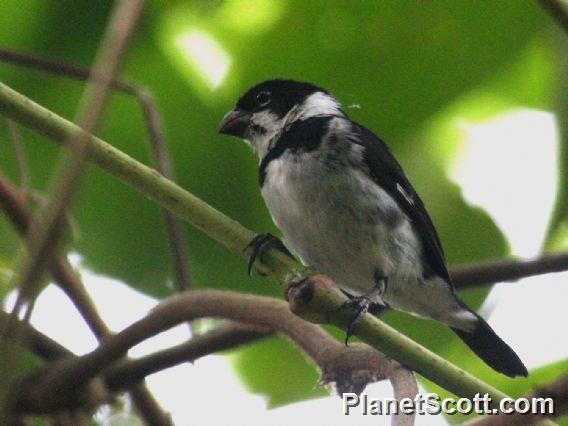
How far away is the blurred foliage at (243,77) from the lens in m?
2.07

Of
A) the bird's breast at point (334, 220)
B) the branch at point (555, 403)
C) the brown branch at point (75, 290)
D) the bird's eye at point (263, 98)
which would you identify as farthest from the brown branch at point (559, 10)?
the bird's eye at point (263, 98)

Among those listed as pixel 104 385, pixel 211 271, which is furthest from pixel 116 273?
pixel 104 385

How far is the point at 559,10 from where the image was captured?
1.03 meters

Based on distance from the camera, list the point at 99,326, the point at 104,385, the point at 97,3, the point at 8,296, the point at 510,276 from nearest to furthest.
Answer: the point at 104,385, the point at 99,326, the point at 510,276, the point at 8,296, the point at 97,3

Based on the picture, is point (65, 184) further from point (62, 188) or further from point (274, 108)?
point (274, 108)

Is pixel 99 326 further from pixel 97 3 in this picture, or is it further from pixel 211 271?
pixel 97 3

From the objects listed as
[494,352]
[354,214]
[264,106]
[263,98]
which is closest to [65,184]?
[494,352]

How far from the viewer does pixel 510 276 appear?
1467mm

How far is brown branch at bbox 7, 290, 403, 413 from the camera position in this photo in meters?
1.05

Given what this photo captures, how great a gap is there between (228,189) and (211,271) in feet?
0.70

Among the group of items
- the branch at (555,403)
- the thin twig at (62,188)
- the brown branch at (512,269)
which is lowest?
the branch at (555,403)

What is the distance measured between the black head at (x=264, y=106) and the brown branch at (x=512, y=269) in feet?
2.89

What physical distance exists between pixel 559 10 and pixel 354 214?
1406 mm

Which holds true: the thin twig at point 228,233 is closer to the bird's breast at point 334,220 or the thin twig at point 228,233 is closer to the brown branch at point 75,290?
the brown branch at point 75,290
